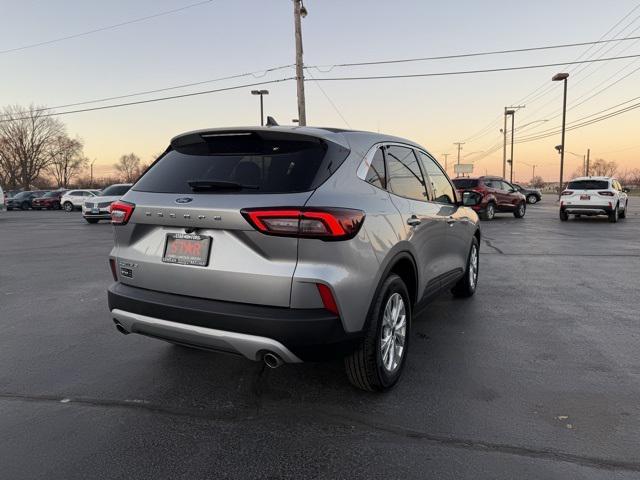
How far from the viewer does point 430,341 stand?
14.7 feet

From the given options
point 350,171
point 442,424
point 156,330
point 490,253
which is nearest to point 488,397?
point 442,424

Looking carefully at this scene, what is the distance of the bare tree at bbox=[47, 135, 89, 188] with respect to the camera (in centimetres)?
8881

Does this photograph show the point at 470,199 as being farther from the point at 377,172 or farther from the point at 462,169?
the point at 462,169

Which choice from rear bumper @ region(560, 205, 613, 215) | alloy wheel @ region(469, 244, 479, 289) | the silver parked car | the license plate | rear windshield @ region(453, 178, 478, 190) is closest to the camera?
the license plate

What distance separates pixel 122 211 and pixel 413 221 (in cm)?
210

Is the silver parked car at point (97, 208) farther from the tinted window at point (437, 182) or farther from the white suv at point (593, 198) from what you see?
the white suv at point (593, 198)

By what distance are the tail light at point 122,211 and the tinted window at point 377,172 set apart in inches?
62.5

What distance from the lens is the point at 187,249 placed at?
296cm

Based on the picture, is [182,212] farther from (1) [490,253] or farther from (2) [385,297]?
(1) [490,253]

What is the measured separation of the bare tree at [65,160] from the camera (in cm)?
8881

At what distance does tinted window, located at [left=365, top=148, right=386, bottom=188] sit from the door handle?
0.37 metres

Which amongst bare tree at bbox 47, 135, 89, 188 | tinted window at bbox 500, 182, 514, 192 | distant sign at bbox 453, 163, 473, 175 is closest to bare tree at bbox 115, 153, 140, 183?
bare tree at bbox 47, 135, 89, 188

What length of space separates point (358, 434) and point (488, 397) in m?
1.04

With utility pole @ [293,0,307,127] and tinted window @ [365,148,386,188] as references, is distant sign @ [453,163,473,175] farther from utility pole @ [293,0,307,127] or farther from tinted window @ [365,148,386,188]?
tinted window @ [365,148,386,188]
